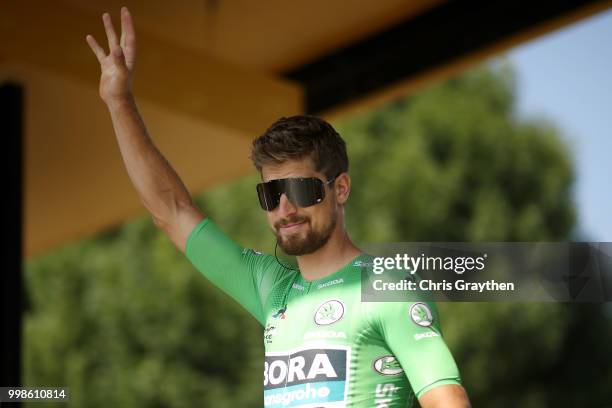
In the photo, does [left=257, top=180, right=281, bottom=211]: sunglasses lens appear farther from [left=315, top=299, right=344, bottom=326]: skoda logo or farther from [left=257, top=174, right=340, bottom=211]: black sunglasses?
[left=315, top=299, right=344, bottom=326]: skoda logo

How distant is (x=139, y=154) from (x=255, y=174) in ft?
23.9

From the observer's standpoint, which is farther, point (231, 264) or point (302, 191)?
point (231, 264)

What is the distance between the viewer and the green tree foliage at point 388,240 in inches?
552

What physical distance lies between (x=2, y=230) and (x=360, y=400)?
119 inches

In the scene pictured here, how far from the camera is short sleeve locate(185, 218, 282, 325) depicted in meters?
2.71

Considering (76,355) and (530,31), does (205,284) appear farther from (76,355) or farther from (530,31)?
(530,31)

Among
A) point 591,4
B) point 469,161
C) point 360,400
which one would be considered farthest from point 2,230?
point 469,161

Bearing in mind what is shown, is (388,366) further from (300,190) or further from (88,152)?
(88,152)

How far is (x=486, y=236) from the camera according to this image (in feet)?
44.7

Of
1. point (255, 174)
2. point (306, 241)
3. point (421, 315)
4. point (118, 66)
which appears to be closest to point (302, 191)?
point (306, 241)

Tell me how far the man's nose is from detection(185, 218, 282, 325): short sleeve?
6.7 inches

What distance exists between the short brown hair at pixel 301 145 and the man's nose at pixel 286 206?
8 cm

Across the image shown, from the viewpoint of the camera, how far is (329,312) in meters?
2.50

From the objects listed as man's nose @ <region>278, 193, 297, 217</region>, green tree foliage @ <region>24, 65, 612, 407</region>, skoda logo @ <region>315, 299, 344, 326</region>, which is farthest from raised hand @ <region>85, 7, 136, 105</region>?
green tree foliage @ <region>24, 65, 612, 407</region>
